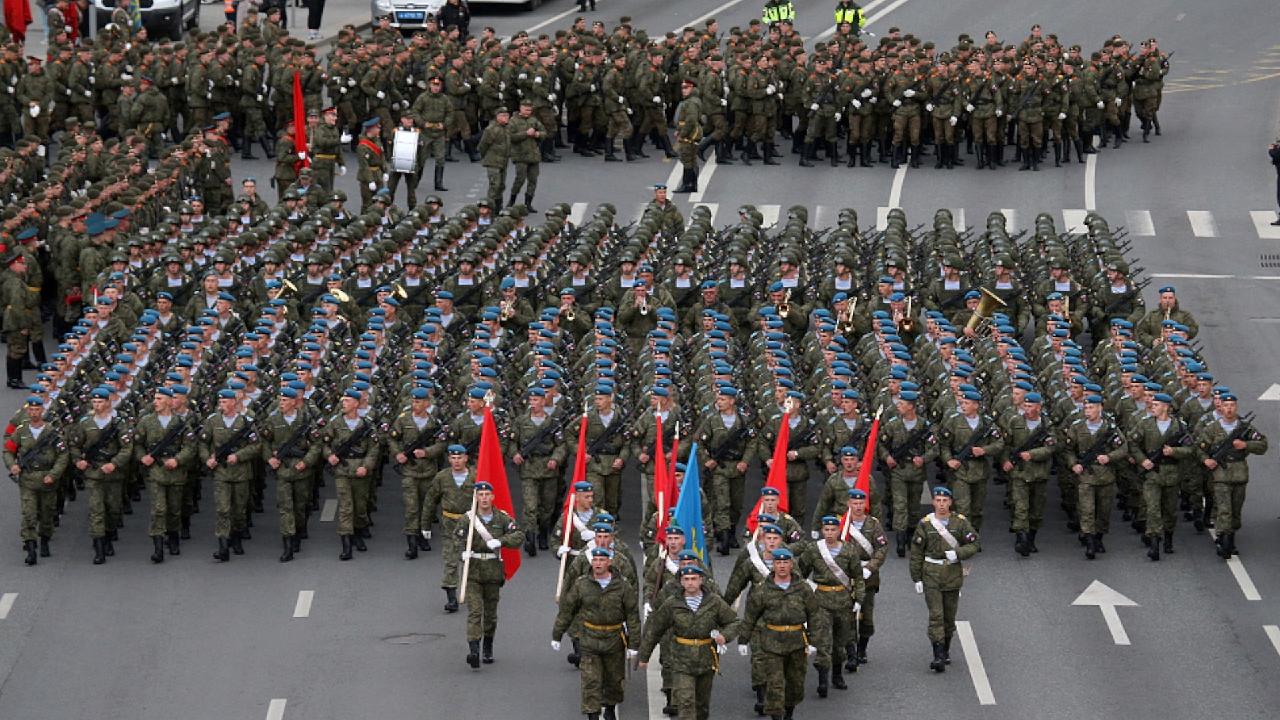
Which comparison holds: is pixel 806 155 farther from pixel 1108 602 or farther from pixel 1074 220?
pixel 1108 602

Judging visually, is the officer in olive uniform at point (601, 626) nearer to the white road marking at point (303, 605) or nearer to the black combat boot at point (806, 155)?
the white road marking at point (303, 605)

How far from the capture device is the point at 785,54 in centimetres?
4784

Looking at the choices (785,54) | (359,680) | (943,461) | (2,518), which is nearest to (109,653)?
(359,680)

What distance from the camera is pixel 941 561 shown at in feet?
82.4

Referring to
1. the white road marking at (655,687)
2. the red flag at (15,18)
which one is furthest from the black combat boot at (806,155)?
the white road marking at (655,687)

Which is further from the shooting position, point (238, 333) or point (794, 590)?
point (238, 333)

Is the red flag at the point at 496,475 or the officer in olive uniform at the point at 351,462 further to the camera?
the officer in olive uniform at the point at 351,462

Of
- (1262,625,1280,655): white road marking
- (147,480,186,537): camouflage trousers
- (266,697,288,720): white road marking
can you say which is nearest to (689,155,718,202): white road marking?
(147,480,186,537): camouflage trousers

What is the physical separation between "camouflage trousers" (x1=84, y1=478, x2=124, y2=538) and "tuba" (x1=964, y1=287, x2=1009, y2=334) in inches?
448

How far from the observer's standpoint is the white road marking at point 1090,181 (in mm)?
45719

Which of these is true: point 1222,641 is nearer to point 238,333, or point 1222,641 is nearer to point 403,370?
point 403,370

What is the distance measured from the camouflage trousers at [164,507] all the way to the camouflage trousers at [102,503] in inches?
15.1

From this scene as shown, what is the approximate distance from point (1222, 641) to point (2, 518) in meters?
13.3

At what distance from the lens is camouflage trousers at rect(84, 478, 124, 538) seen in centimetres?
2869
